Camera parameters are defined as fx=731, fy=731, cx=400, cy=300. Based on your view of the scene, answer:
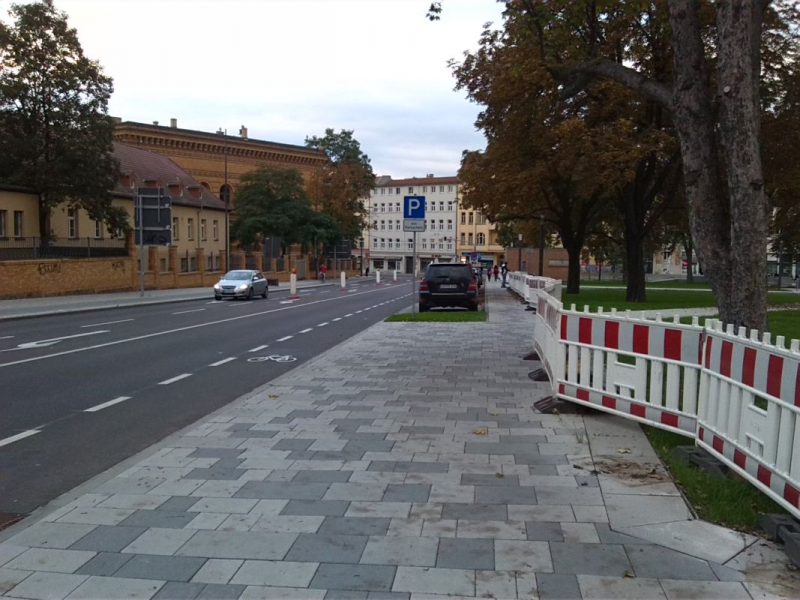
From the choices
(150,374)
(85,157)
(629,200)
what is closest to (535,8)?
(150,374)

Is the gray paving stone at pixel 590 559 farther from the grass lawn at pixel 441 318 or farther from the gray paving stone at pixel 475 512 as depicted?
the grass lawn at pixel 441 318

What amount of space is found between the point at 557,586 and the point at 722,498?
1.90 meters

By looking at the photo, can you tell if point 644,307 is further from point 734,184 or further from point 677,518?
point 677,518

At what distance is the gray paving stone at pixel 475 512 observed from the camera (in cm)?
460

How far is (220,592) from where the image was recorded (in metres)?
3.60

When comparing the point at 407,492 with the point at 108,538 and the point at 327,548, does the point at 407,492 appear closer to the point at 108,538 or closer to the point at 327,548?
the point at 327,548

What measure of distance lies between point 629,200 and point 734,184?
21.7 m

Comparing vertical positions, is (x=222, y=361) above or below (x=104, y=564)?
below

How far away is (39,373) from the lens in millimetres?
10992

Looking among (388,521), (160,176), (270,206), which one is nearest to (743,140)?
(388,521)

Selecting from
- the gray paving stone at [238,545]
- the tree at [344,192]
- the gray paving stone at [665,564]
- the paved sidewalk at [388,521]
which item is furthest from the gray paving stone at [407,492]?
the tree at [344,192]

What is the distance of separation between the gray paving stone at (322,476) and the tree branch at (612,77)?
6.00 m

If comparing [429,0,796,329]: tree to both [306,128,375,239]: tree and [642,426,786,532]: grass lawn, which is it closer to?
[642,426,786,532]: grass lawn

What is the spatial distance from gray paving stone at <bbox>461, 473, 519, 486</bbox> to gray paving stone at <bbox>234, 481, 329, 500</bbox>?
1.03 m
